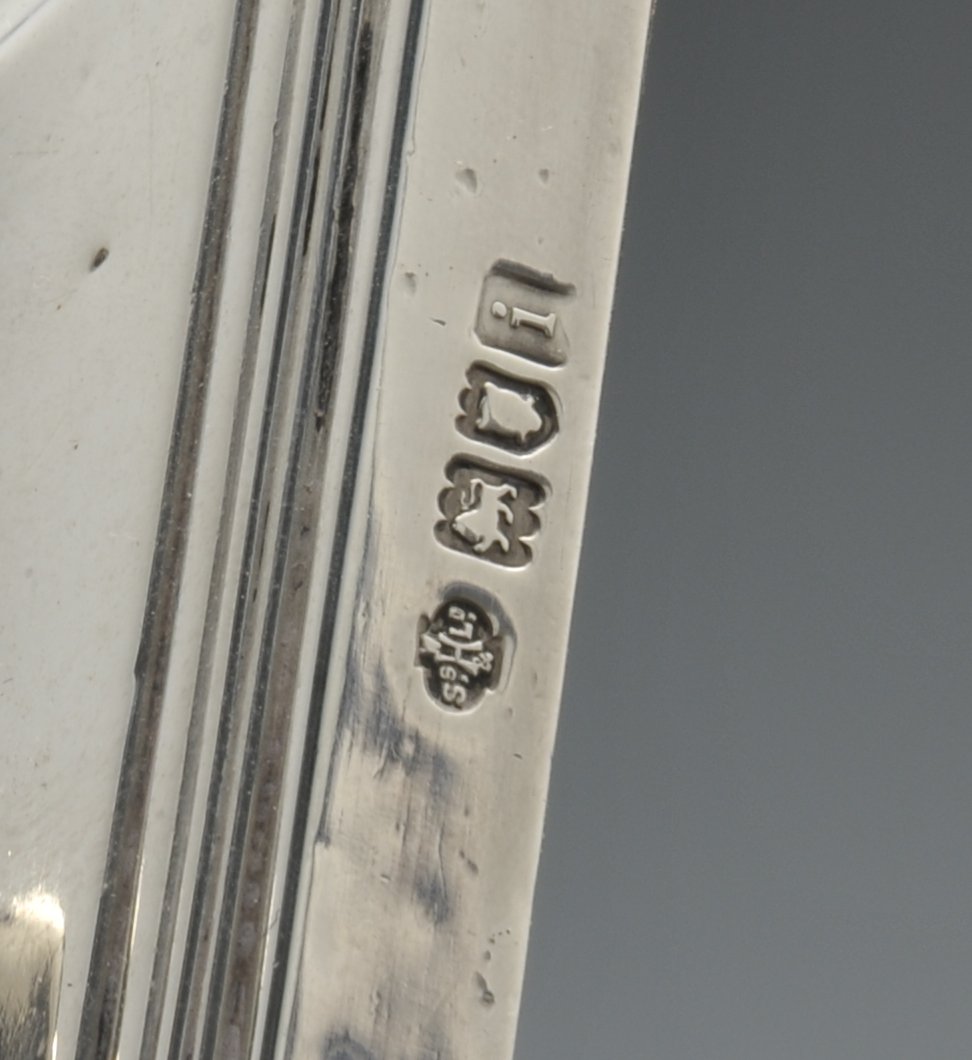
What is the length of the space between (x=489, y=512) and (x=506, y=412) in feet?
0.12

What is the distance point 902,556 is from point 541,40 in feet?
1.08

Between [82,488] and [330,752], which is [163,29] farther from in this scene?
[330,752]

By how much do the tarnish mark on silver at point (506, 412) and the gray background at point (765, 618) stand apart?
0.18 meters

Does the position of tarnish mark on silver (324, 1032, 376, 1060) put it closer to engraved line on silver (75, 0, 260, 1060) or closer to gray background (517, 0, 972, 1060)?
engraved line on silver (75, 0, 260, 1060)

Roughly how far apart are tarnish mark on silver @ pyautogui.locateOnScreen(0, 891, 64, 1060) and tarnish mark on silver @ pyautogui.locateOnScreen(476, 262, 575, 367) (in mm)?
261

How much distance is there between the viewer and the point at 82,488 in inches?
26.2

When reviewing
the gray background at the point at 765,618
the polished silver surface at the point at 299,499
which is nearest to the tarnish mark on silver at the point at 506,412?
the polished silver surface at the point at 299,499

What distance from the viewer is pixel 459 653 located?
2.15 feet

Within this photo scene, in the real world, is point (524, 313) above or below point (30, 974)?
above

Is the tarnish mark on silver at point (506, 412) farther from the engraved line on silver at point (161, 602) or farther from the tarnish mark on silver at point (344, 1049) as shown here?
the tarnish mark on silver at point (344, 1049)

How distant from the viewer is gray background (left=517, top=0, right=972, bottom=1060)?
33.8 inches

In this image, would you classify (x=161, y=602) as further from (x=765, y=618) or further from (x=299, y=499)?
(x=765, y=618)

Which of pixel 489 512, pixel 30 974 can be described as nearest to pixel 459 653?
pixel 489 512

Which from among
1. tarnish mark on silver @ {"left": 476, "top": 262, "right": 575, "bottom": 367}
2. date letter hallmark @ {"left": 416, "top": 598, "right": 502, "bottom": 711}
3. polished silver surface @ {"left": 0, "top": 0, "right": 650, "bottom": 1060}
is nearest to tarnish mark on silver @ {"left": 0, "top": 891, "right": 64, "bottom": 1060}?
polished silver surface @ {"left": 0, "top": 0, "right": 650, "bottom": 1060}
